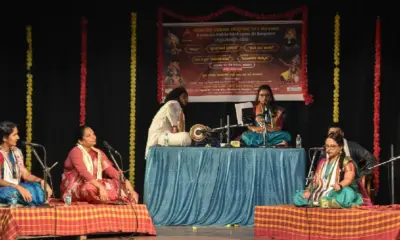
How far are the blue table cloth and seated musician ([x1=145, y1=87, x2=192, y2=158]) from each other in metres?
0.35

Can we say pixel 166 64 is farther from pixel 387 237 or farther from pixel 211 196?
pixel 387 237

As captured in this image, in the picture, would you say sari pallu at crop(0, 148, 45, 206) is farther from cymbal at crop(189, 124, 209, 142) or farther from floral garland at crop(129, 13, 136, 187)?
floral garland at crop(129, 13, 136, 187)

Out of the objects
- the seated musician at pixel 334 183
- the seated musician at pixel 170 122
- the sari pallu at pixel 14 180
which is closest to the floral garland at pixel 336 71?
the seated musician at pixel 170 122

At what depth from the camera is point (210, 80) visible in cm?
1314

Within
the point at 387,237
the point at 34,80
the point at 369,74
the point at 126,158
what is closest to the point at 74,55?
the point at 34,80

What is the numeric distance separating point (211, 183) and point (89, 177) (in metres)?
1.67

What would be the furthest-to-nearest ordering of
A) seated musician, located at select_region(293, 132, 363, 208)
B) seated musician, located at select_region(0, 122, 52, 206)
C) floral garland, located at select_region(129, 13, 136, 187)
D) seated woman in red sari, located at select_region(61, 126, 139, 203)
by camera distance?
floral garland, located at select_region(129, 13, 136, 187)
seated woman in red sari, located at select_region(61, 126, 139, 203)
seated musician, located at select_region(0, 122, 52, 206)
seated musician, located at select_region(293, 132, 363, 208)

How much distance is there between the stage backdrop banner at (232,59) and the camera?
42.5 feet

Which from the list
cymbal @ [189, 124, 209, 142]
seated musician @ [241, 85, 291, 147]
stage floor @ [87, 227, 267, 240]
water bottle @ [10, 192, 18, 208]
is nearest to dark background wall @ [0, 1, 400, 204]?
seated musician @ [241, 85, 291, 147]

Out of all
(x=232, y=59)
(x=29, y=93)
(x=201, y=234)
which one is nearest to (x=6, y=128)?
(x=201, y=234)

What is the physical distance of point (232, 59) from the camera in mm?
13102

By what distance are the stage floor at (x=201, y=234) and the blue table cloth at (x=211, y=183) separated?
0.91 feet

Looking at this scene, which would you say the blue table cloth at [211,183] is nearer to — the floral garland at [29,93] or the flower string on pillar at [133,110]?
the flower string on pillar at [133,110]

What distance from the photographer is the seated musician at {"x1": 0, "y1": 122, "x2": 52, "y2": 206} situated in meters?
9.91
